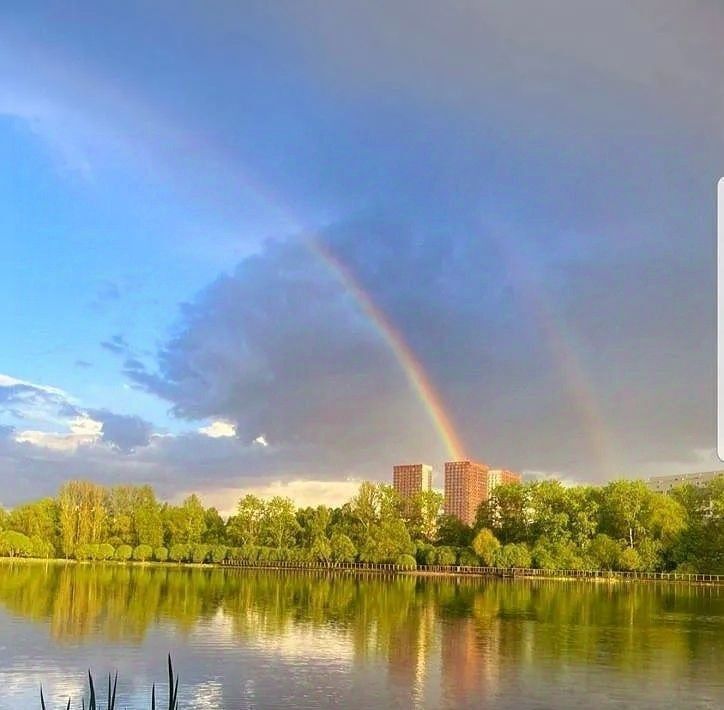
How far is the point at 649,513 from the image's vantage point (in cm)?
6994

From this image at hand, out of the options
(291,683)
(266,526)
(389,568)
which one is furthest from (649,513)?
(291,683)

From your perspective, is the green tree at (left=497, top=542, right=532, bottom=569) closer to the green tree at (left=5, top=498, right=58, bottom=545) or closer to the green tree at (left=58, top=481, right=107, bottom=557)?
the green tree at (left=58, top=481, right=107, bottom=557)

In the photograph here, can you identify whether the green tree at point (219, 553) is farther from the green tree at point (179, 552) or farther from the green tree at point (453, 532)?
the green tree at point (453, 532)

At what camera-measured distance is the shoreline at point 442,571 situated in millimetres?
68312

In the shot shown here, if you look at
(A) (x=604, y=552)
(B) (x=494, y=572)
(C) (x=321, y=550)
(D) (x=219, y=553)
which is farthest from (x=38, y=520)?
(A) (x=604, y=552)

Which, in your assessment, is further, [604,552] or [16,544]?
[16,544]

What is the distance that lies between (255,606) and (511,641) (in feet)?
48.6

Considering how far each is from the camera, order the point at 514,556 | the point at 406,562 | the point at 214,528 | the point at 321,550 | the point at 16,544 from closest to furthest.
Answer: the point at 514,556 < the point at 406,562 < the point at 321,550 < the point at 16,544 < the point at 214,528

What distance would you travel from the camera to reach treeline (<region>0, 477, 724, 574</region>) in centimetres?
7000

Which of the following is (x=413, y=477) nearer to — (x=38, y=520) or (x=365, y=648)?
(x=38, y=520)

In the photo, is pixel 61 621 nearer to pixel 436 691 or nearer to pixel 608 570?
pixel 436 691

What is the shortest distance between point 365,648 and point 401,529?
54.2 meters

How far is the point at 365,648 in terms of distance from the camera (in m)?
24.6

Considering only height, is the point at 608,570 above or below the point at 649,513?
below
